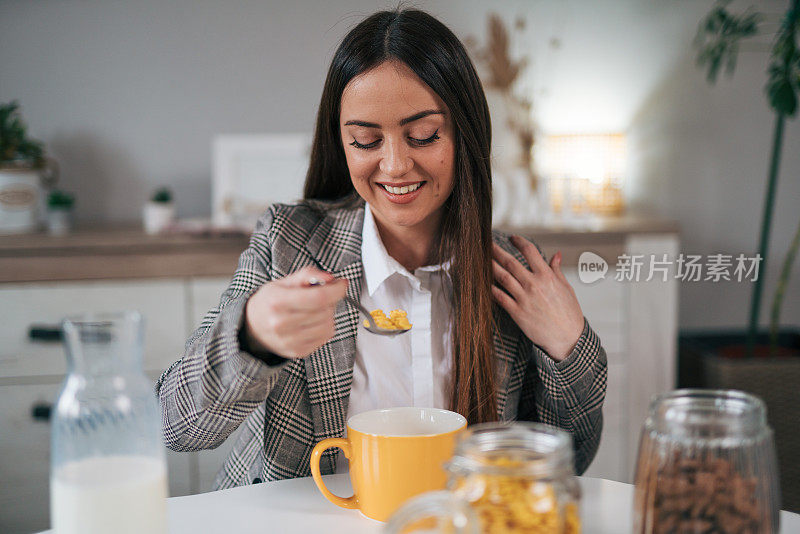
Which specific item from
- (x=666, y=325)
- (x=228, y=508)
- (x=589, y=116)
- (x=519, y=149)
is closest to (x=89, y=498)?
(x=228, y=508)

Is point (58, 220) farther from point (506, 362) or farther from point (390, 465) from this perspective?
point (390, 465)

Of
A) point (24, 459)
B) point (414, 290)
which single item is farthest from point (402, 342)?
point (24, 459)

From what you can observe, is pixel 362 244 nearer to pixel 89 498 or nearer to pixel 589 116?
pixel 89 498

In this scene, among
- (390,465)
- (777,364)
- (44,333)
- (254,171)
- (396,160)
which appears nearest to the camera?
(390,465)

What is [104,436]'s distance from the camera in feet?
1.87

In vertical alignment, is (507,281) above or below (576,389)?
above

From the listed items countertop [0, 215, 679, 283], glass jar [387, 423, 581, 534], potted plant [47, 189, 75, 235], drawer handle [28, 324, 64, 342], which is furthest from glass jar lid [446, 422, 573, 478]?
potted plant [47, 189, 75, 235]

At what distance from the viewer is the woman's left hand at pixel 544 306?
1.00 meters

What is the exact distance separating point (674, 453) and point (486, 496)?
0.53 ft

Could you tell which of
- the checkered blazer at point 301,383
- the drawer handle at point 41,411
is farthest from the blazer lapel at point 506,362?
the drawer handle at point 41,411

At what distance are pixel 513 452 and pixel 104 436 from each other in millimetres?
320

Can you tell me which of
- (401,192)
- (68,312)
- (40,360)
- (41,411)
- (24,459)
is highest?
(401,192)

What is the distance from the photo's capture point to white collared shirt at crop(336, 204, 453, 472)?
106cm

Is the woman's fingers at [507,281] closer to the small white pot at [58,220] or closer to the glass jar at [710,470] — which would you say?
the glass jar at [710,470]
